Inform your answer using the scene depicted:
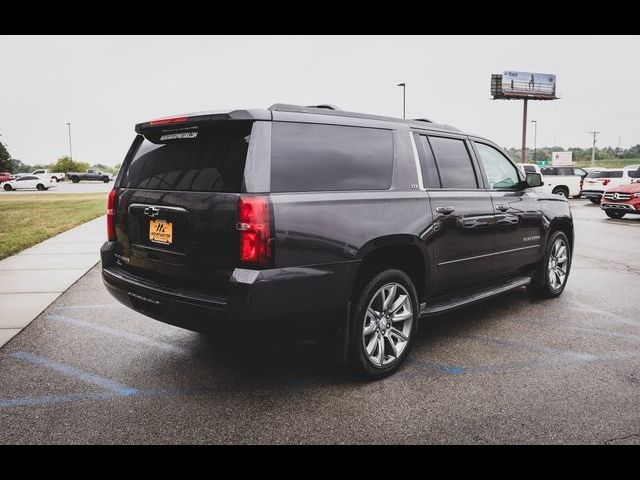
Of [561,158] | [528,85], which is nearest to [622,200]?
[528,85]

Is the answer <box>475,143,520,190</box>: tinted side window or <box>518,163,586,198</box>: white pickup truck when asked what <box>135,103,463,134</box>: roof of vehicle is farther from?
<box>518,163,586,198</box>: white pickup truck

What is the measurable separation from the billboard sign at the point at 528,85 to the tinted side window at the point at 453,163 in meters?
51.4

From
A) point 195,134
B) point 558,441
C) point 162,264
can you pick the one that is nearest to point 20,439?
point 162,264

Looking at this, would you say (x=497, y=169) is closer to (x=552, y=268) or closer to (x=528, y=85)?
(x=552, y=268)

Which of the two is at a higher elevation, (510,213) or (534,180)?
(534,180)

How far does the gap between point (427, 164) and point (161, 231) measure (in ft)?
7.16

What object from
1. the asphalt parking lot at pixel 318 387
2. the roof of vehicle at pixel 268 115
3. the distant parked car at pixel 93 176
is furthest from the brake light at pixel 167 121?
the distant parked car at pixel 93 176

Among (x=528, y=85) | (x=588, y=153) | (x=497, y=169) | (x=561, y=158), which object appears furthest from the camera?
(x=588, y=153)

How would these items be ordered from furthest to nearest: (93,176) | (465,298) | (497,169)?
(93,176) → (497,169) → (465,298)

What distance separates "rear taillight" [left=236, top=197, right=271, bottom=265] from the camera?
2.94m

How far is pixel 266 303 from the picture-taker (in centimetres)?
297

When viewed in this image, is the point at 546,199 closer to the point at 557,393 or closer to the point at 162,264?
the point at 557,393
